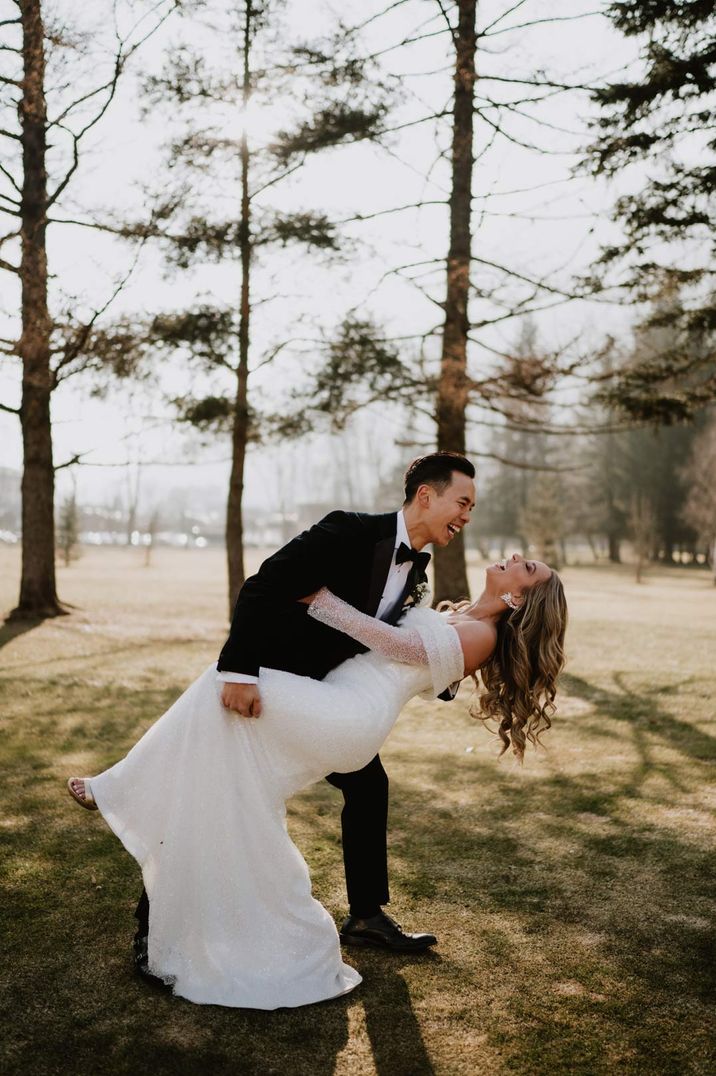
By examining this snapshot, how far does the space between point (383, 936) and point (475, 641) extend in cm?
124

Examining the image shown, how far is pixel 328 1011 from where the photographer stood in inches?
117

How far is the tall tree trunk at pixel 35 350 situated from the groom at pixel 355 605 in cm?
1059

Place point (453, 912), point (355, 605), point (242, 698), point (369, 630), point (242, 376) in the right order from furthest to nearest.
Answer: point (242, 376) → point (453, 912) → point (355, 605) → point (369, 630) → point (242, 698)

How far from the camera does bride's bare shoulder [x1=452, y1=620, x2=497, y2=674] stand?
11.0ft

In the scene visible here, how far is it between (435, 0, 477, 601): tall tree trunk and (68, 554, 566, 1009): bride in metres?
9.45

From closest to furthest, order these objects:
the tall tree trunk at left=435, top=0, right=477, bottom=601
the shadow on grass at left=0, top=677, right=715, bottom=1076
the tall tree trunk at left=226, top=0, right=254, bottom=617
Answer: the shadow on grass at left=0, top=677, right=715, bottom=1076 < the tall tree trunk at left=435, top=0, right=477, bottom=601 < the tall tree trunk at left=226, top=0, right=254, bottom=617

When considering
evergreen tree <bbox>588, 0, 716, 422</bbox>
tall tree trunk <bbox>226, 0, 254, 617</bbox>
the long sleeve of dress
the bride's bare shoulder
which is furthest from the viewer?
tall tree trunk <bbox>226, 0, 254, 617</bbox>

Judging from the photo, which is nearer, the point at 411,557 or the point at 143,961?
the point at 143,961

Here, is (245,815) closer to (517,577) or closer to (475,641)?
(475,641)

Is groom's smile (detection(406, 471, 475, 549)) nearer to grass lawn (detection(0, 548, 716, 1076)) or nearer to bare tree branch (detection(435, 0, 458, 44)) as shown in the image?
grass lawn (detection(0, 548, 716, 1076))

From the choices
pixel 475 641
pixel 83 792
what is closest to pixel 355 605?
pixel 475 641

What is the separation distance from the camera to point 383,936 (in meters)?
3.46

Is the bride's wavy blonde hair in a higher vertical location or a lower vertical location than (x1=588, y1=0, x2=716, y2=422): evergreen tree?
lower

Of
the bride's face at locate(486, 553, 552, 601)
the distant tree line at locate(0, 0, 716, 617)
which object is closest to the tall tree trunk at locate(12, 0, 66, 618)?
the distant tree line at locate(0, 0, 716, 617)
